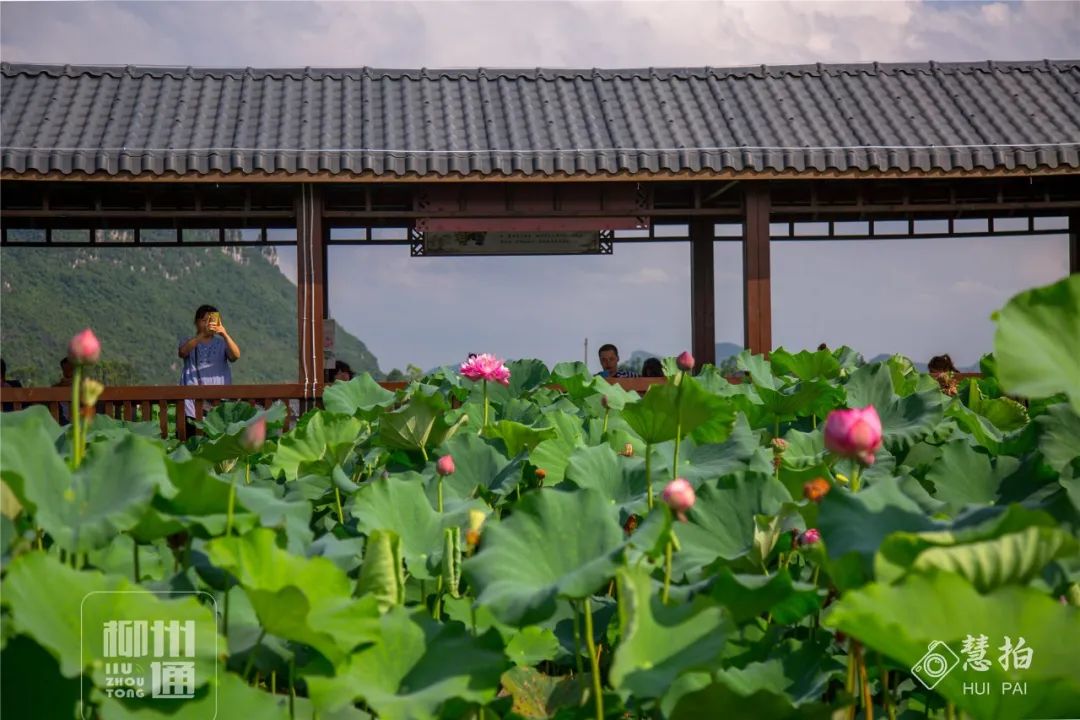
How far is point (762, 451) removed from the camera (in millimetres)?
1812

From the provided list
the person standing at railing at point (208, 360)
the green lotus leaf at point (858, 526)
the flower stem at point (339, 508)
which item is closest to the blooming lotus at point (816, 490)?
the green lotus leaf at point (858, 526)

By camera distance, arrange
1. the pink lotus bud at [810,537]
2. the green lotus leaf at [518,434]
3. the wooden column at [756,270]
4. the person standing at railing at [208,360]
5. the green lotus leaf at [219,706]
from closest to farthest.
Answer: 1. the green lotus leaf at [219,706]
2. the pink lotus bud at [810,537]
3. the green lotus leaf at [518,434]
4. the person standing at railing at [208,360]
5. the wooden column at [756,270]

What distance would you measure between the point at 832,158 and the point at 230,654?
5.97 m

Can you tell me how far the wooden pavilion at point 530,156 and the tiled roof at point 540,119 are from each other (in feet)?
0.06

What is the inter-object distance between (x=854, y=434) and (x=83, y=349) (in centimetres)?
70

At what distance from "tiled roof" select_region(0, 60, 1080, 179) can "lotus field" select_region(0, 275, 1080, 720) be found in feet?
16.7

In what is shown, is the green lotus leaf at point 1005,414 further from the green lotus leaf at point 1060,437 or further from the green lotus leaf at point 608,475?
the green lotus leaf at point 608,475

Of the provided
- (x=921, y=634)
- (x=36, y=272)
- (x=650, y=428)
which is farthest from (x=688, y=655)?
(x=36, y=272)

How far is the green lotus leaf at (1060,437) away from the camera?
1489 millimetres

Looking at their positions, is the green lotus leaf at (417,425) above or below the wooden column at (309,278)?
below

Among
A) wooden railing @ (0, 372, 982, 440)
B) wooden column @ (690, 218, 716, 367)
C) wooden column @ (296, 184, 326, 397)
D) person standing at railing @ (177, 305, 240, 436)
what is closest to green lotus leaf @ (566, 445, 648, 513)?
wooden railing @ (0, 372, 982, 440)

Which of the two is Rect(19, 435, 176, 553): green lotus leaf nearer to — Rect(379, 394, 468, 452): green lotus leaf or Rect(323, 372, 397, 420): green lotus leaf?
Rect(379, 394, 468, 452): green lotus leaf

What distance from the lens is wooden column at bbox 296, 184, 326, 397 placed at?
6.70 metres

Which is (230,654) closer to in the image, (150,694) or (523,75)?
(150,694)
